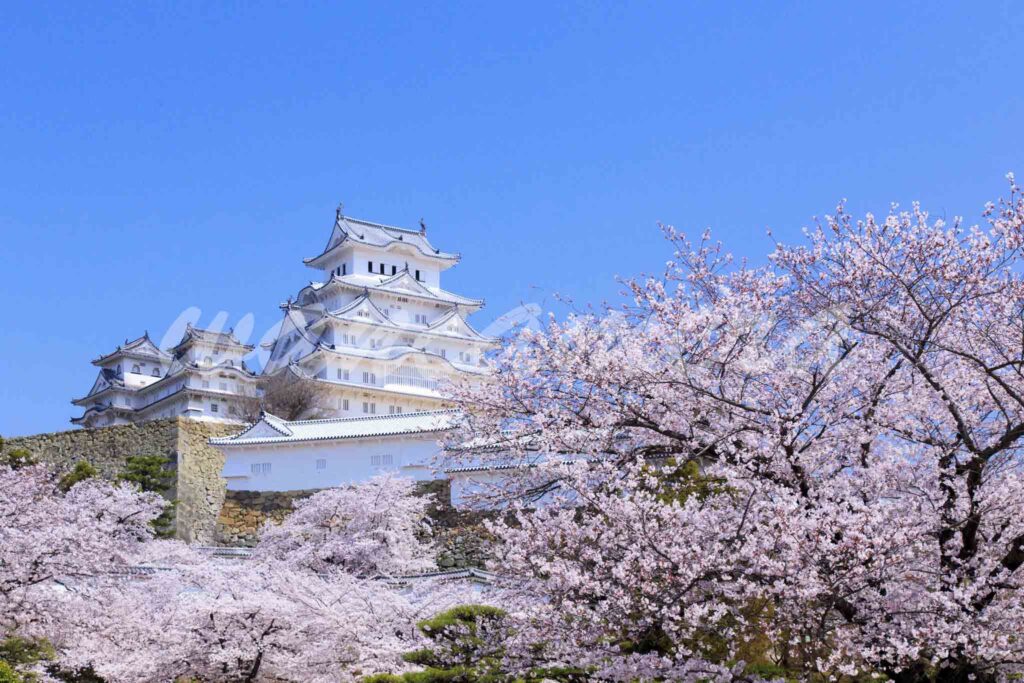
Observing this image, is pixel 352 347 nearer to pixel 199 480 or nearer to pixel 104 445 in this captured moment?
pixel 104 445

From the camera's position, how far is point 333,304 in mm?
41250

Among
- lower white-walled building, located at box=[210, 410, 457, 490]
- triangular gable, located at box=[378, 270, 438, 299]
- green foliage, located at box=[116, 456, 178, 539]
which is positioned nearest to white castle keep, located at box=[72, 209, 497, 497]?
triangular gable, located at box=[378, 270, 438, 299]

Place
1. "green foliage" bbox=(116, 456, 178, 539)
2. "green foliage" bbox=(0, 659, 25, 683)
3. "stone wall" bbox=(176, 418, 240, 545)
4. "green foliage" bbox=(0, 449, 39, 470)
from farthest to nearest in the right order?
"green foliage" bbox=(116, 456, 178, 539), "stone wall" bbox=(176, 418, 240, 545), "green foliage" bbox=(0, 449, 39, 470), "green foliage" bbox=(0, 659, 25, 683)

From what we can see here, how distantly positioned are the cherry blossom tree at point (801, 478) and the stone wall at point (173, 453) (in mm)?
16426

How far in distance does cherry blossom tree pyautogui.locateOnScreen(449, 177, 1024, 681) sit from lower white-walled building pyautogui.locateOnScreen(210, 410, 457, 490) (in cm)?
1377

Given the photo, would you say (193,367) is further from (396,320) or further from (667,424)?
(667,424)

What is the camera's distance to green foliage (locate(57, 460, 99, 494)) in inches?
908

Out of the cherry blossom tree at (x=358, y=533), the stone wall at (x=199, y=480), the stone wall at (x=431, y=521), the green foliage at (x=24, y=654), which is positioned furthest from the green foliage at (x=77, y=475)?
the green foliage at (x=24, y=654)

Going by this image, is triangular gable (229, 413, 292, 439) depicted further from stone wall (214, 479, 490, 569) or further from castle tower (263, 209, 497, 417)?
castle tower (263, 209, 497, 417)

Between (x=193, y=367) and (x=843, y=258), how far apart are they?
36612mm

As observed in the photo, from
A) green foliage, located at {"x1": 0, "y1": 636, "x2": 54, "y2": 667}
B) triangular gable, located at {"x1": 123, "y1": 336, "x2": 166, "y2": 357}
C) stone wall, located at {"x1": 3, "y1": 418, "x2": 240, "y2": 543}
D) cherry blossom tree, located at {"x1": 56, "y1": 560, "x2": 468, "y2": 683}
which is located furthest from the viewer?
triangular gable, located at {"x1": 123, "y1": 336, "x2": 166, "y2": 357}

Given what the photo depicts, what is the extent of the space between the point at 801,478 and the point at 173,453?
64.6 ft

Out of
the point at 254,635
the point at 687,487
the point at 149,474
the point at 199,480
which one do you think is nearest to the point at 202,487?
the point at 199,480

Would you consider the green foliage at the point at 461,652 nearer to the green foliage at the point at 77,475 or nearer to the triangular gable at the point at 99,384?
the green foliage at the point at 77,475
